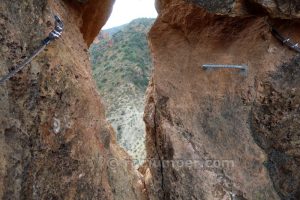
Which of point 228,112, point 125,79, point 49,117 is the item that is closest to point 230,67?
point 228,112

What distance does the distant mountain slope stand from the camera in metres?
25.2

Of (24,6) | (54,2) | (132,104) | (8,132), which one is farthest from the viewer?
(132,104)

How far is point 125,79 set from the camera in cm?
3123

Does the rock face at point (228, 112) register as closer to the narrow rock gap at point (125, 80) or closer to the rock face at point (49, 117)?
the rock face at point (49, 117)

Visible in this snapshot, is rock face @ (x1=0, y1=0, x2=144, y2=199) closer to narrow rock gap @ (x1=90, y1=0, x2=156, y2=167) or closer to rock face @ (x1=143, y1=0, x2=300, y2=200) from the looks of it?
rock face @ (x1=143, y1=0, x2=300, y2=200)

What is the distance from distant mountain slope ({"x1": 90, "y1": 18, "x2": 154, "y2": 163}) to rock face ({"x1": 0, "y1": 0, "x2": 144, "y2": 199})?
16.3 meters

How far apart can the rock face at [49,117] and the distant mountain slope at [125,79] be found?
16.3 m

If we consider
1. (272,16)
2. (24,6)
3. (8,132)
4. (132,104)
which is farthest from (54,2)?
(132,104)

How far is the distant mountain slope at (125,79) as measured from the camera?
82.8 feet

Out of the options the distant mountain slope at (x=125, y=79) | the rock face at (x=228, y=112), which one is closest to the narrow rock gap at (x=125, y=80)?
the distant mountain slope at (x=125, y=79)

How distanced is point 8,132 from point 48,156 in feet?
1.91

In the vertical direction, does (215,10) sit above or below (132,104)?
above

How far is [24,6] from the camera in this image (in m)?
3.98

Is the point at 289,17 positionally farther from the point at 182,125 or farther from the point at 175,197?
the point at 175,197
